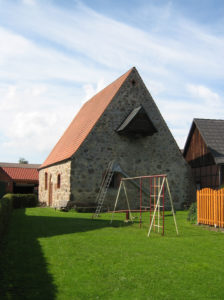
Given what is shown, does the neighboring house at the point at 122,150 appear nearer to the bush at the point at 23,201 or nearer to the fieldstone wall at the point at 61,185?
the fieldstone wall at the point at 61,185

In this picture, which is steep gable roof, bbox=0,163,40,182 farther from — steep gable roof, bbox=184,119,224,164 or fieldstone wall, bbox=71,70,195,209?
fieldstone wall, bbox=71,70,195,209

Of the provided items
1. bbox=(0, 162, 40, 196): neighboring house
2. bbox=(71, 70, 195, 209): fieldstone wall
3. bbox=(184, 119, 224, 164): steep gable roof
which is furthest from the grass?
bbox=(0, 162, 40, 196): neighboring house

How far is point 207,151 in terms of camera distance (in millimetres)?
26000

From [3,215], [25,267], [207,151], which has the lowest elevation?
[25,267]

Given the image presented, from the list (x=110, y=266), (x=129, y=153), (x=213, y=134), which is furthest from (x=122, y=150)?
(x=110, y=266)

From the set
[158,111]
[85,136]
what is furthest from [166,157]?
[85,136]

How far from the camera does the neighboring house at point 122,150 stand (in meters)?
21.6

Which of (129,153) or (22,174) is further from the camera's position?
(22,174)

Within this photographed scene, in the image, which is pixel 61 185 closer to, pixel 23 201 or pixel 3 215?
pixel 23 201

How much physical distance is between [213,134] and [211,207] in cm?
1374

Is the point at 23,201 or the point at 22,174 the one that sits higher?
the point at 22,174

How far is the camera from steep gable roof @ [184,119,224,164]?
24.9m

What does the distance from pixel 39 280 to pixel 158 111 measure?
19.1 metres

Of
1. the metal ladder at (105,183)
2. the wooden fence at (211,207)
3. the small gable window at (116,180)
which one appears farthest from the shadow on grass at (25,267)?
the small gable window at (116,180)
